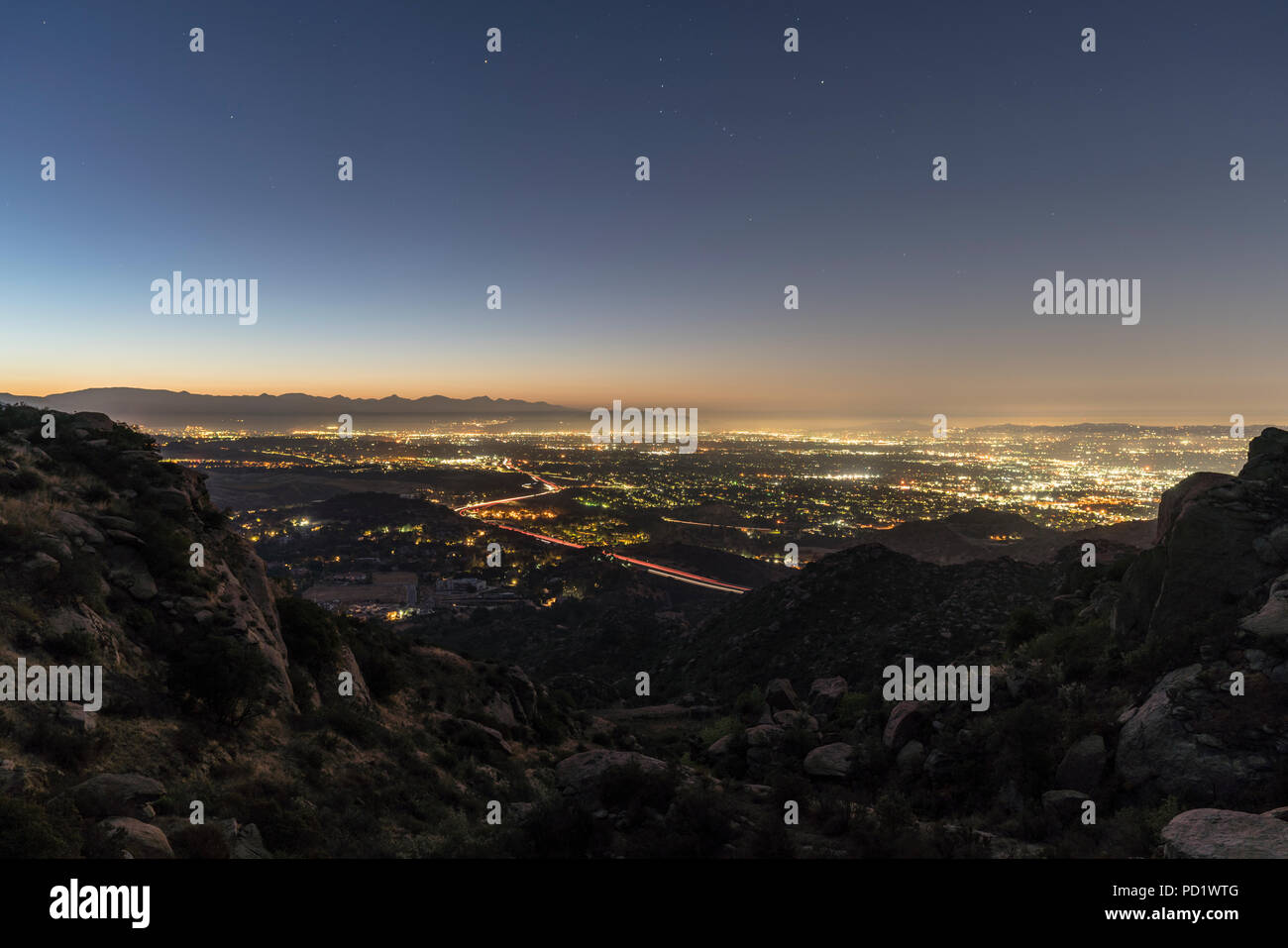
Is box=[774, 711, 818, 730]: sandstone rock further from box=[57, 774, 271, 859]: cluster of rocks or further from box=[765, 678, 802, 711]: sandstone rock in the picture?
box=[57, 774, 271, 859]: cluster of rocks

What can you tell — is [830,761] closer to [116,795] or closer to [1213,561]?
[1213,561]

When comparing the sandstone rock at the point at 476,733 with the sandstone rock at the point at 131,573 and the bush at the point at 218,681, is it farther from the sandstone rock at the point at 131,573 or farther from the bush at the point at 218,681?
the sandstone rock at the point at 131,573

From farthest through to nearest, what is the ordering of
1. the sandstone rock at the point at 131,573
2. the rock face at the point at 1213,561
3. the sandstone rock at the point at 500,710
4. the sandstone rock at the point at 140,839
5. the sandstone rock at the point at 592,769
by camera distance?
the sandstone rock at the point at 500,710
the sandstone rock at the point at 131,573
the rock face at the point at 1213,561
the sandstone rock at the point at 592,769
the sandstone rock at the point at 140,839

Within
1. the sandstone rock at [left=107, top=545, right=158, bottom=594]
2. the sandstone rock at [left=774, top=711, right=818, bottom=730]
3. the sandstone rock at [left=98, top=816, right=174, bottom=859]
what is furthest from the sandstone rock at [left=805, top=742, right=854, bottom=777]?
the sandstone rock at [left=107, top=545, right=158, bottom=594]

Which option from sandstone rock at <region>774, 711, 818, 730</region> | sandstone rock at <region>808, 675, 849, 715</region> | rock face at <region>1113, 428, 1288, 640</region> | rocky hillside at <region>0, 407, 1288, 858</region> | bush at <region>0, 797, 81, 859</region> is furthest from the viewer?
sandstone rock at <region>808, 675, 849, 715</region>

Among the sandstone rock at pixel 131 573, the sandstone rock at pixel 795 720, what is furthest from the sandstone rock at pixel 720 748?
the sandstone rock at pixel 131 573

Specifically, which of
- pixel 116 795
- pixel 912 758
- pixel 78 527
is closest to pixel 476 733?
pixel 116 795
